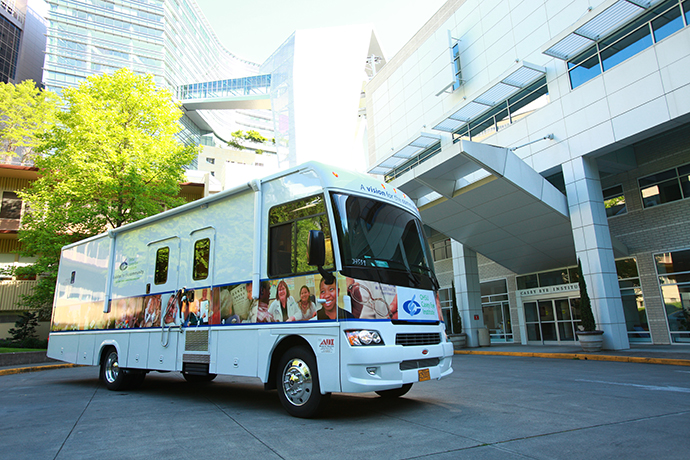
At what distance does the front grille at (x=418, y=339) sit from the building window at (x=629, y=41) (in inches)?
560

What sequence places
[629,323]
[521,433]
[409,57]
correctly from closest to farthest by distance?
1. [521,433]
2. [629,323]
3. [409,57]

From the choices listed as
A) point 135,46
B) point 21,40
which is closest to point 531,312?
point 135,46

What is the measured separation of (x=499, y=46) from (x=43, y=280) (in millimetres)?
23004

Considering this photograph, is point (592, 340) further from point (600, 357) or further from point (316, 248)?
point (316, 248)

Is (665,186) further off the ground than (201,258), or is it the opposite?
(665,186)

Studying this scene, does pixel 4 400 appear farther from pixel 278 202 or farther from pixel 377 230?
pixel 377 230

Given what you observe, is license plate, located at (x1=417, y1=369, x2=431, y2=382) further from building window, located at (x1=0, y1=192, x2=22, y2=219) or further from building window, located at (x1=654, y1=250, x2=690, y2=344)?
building window, located at (x1=0, y1=192, x2=22, y2=219)

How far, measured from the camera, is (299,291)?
5.75 m

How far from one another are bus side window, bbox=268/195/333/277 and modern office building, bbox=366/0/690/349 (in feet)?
32.8

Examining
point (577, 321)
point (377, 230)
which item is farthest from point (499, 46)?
point (377, 230)

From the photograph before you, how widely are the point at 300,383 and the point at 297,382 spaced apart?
0.19 ft

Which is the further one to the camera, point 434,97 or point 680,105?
point 434,97

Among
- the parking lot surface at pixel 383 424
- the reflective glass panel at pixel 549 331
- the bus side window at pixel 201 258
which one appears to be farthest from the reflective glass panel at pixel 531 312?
the bus side window at pixel 201 258

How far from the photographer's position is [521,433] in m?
4.47
